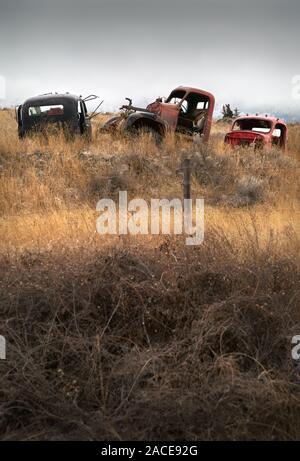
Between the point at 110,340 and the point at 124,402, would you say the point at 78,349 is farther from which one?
the point at 124,402

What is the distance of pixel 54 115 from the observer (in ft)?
43.3

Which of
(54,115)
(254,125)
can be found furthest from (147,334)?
(254,125)

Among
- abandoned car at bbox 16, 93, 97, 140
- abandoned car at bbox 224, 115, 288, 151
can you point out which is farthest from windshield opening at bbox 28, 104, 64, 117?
abandoned car at bbox 224, 115, 288, 151

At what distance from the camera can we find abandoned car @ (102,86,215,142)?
43.9 ft

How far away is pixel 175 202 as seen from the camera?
9008mm

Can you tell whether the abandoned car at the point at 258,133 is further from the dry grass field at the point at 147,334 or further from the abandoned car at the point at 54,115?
the dry grass field at the point at 147,334

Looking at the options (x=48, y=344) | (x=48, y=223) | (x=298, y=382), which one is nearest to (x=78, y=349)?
(x=48, y=344)

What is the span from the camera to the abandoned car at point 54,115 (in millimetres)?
13062

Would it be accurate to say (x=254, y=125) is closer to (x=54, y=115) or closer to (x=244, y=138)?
(x=244, y=138)

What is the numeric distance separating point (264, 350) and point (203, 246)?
1.54 meters

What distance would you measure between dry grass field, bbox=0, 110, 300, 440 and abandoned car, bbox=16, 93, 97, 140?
6740 mm

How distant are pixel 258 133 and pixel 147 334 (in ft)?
36.5
